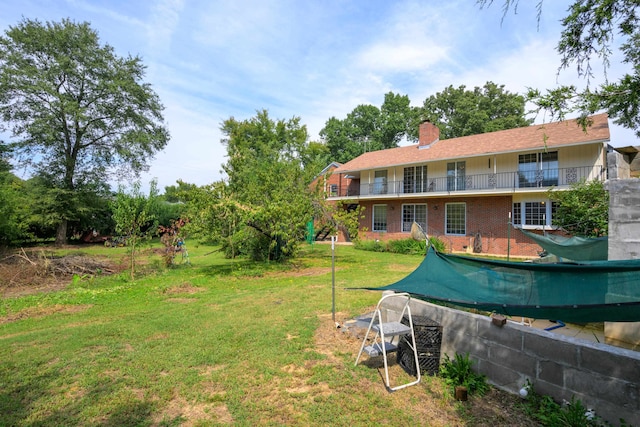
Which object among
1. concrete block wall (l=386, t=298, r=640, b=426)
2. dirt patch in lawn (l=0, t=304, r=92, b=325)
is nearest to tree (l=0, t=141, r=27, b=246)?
dirt patch in lawn (l=0, t=304, r=92, b=325)

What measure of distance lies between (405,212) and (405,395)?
1905cm

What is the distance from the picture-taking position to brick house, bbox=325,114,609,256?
15719 mm

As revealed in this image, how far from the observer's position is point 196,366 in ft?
14.3

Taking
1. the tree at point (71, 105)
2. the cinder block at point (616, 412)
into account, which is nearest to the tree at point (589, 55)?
the cinder block at point (616, 412)

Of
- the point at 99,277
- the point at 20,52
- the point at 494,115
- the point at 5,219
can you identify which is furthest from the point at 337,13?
the point at 494,115

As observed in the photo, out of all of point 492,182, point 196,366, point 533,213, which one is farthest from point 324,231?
A: point 196,366

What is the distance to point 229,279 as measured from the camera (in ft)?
35.3

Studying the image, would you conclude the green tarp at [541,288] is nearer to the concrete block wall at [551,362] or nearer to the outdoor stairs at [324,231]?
the concrete block wall at [551,362]

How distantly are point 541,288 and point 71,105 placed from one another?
29.1 m

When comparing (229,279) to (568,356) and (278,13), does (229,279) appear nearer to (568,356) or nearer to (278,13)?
(278,13)

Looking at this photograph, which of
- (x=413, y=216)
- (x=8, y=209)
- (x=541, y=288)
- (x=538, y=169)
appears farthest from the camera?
(x=413, y=216)

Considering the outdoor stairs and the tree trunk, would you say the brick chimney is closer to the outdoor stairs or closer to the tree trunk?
the outdoor stairs

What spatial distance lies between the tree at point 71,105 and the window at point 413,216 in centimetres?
2211

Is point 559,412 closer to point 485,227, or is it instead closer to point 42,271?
point 42,271
